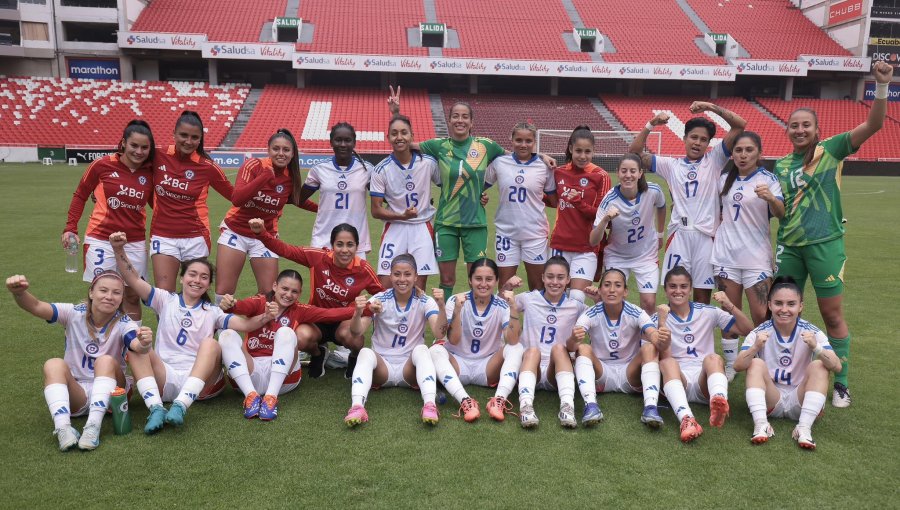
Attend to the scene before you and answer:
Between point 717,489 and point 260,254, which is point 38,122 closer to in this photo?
point 260,254

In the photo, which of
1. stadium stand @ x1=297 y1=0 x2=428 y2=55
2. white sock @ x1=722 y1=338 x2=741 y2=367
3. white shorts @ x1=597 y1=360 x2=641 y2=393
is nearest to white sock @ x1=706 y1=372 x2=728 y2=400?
white shorts @ x1=597 y1=360 x2=641 y2=393

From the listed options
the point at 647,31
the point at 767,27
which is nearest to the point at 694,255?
the point at 647,31

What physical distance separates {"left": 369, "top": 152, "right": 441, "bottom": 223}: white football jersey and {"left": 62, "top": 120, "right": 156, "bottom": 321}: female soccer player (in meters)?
1.76

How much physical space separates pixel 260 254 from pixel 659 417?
11.0 ft

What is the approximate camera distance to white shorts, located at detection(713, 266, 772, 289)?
4.42m

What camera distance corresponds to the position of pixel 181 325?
418cm

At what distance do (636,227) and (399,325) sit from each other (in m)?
2.05

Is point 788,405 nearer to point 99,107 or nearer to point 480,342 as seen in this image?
point 480,342

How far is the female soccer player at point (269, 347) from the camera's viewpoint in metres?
4.01

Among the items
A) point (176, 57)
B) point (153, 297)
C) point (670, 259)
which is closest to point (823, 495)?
point (670, 259)

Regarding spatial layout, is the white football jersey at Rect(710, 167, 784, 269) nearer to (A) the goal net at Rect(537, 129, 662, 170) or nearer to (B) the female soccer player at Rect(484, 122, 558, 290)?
(B) the female soccer player at Rect(484, 122, 558, 290)

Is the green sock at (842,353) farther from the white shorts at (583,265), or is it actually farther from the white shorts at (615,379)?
the white shorts at (583,265)

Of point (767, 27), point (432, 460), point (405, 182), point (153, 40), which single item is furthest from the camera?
point (767, 27)

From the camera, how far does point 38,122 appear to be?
27906 mm
